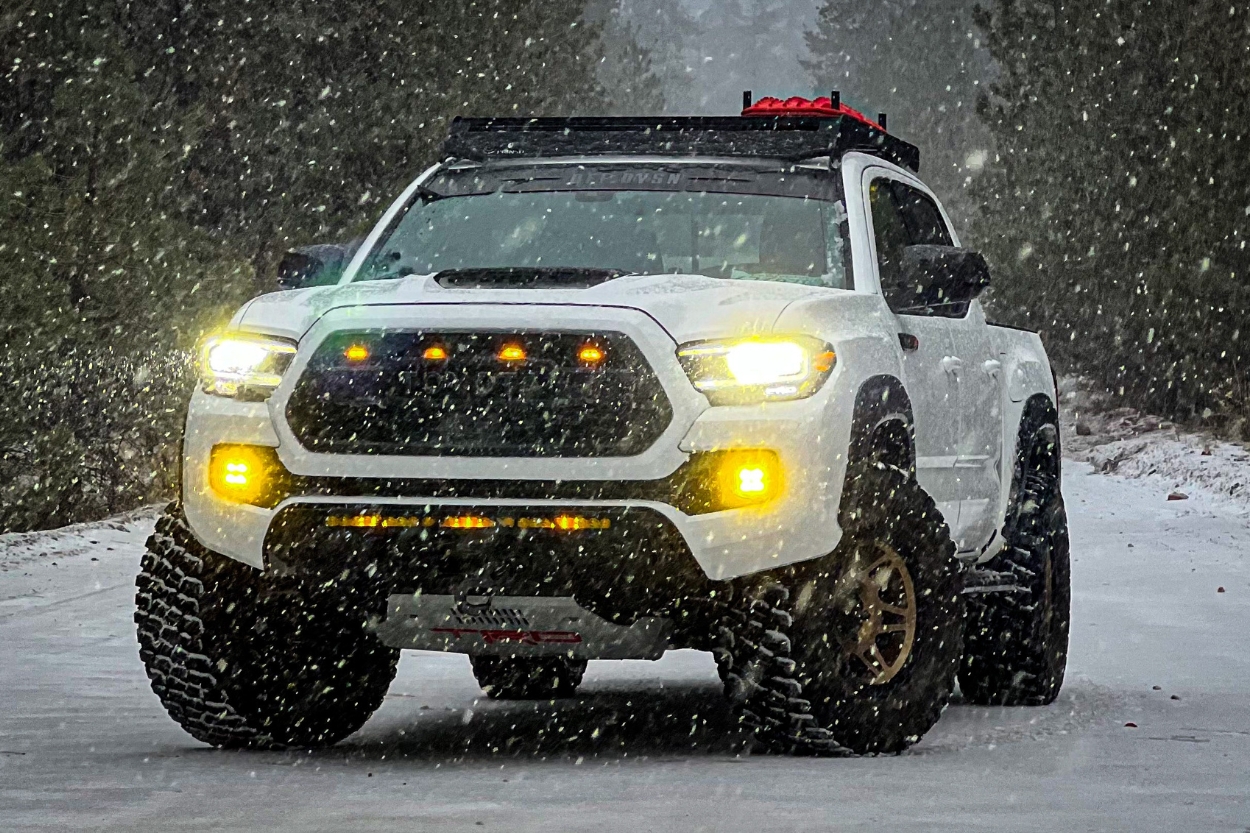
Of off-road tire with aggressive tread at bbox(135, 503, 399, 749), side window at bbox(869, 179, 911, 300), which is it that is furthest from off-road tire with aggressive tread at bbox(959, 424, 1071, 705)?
off-road tire with aggressive tread at bbox(135, 503, 399, 749)

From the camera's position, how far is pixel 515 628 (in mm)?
6891

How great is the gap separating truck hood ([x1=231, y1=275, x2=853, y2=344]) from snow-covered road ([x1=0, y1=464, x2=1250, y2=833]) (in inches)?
50.9

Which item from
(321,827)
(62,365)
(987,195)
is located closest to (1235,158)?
(987,195)

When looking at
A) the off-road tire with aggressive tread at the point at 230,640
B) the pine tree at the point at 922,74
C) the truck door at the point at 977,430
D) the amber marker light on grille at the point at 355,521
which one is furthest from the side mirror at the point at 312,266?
the pine tree at the point at 922,74

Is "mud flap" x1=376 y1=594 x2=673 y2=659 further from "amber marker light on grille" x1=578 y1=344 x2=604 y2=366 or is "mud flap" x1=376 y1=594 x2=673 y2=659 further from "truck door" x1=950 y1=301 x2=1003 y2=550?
"truck door" x1=950 y1=301 x2=1003 y2=550

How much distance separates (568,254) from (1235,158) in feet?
60.5

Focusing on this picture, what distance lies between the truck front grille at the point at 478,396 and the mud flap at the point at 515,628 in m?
0.43

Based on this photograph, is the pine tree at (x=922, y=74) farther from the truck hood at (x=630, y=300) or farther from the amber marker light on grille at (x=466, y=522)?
the amber marker light on grille at (x=466, y=522)

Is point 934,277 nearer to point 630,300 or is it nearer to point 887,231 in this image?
point 887,231

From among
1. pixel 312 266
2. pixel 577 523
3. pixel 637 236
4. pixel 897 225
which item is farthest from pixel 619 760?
pixel 897 225

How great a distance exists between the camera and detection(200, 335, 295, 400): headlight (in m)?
7.06

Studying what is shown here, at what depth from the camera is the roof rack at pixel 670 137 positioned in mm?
8227

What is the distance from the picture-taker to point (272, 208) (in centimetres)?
2634

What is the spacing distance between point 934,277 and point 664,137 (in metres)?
1.16
